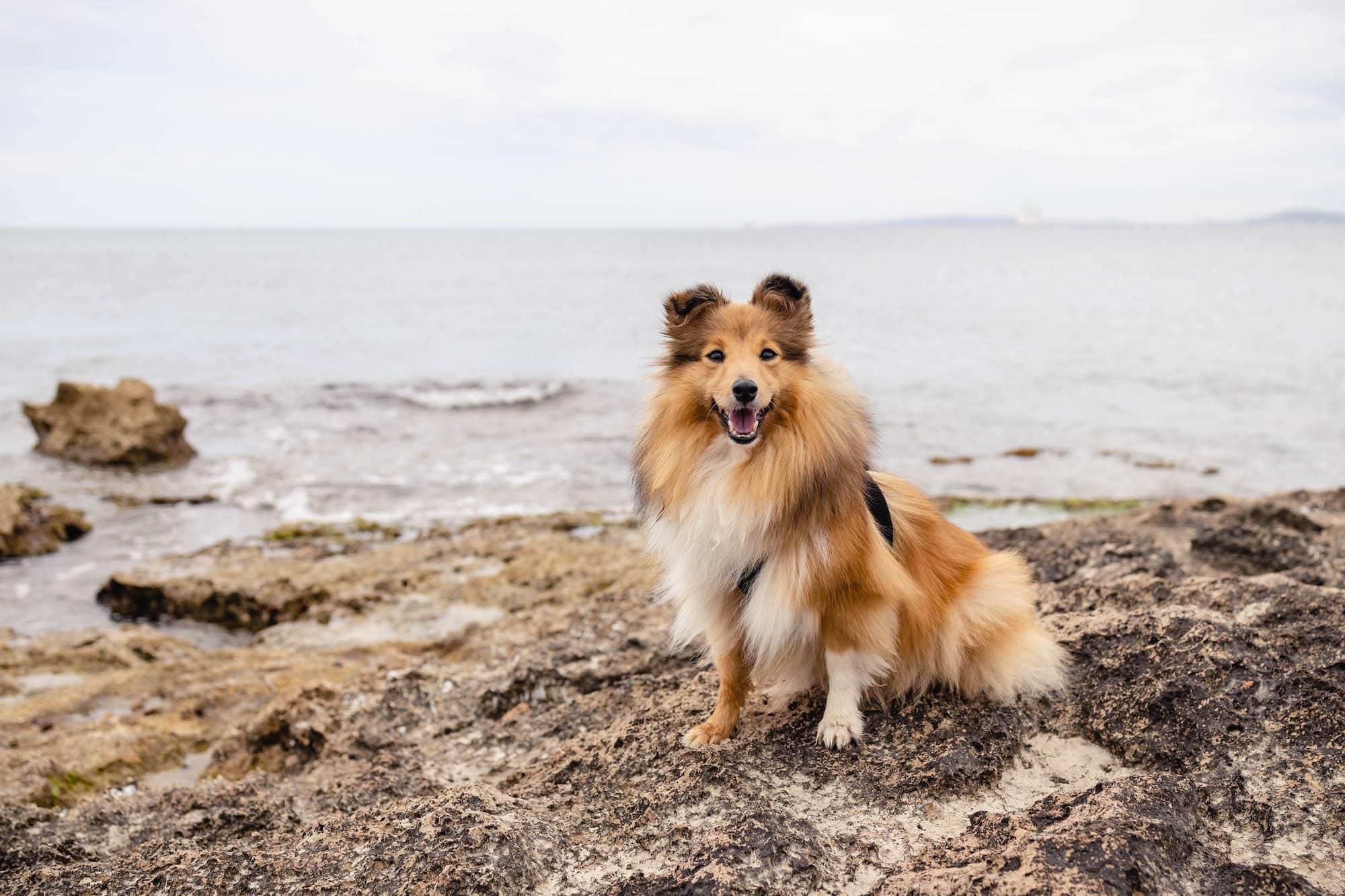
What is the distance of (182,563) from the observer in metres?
9.98

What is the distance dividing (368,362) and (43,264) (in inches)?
3205

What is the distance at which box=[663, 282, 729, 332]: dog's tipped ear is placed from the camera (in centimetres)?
380

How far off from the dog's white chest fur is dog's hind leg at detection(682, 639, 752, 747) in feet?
0.17

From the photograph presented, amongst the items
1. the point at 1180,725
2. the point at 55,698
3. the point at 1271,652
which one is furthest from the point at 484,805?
the point at 55,698

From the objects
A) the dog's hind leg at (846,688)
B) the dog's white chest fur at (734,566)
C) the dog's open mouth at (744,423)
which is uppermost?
the dog's open mouth at (744,423)

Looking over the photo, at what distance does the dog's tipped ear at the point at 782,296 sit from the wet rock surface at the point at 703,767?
1.82m

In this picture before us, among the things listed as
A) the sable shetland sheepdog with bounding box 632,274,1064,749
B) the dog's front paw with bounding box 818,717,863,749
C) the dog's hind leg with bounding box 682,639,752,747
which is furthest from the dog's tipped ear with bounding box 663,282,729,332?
the dog's front paw with bounding box 818,717,863,749

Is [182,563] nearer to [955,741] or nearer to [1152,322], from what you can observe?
[955,741]

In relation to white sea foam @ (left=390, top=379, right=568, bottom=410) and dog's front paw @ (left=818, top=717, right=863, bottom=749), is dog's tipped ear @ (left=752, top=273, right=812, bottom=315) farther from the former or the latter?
white sea foam @ (left=390, top=379, right=568, bottom=410)

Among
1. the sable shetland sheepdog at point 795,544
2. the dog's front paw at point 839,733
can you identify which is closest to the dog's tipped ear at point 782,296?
the sable shetland sheepdog at point 795,544

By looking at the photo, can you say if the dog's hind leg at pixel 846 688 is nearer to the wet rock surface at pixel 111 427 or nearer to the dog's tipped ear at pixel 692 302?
the dog's tipped ear at pixel 692 302

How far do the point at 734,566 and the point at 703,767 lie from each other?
818 millimetres

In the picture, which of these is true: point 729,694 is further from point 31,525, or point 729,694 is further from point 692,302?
point 31,525

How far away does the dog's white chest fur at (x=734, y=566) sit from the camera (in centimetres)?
352
